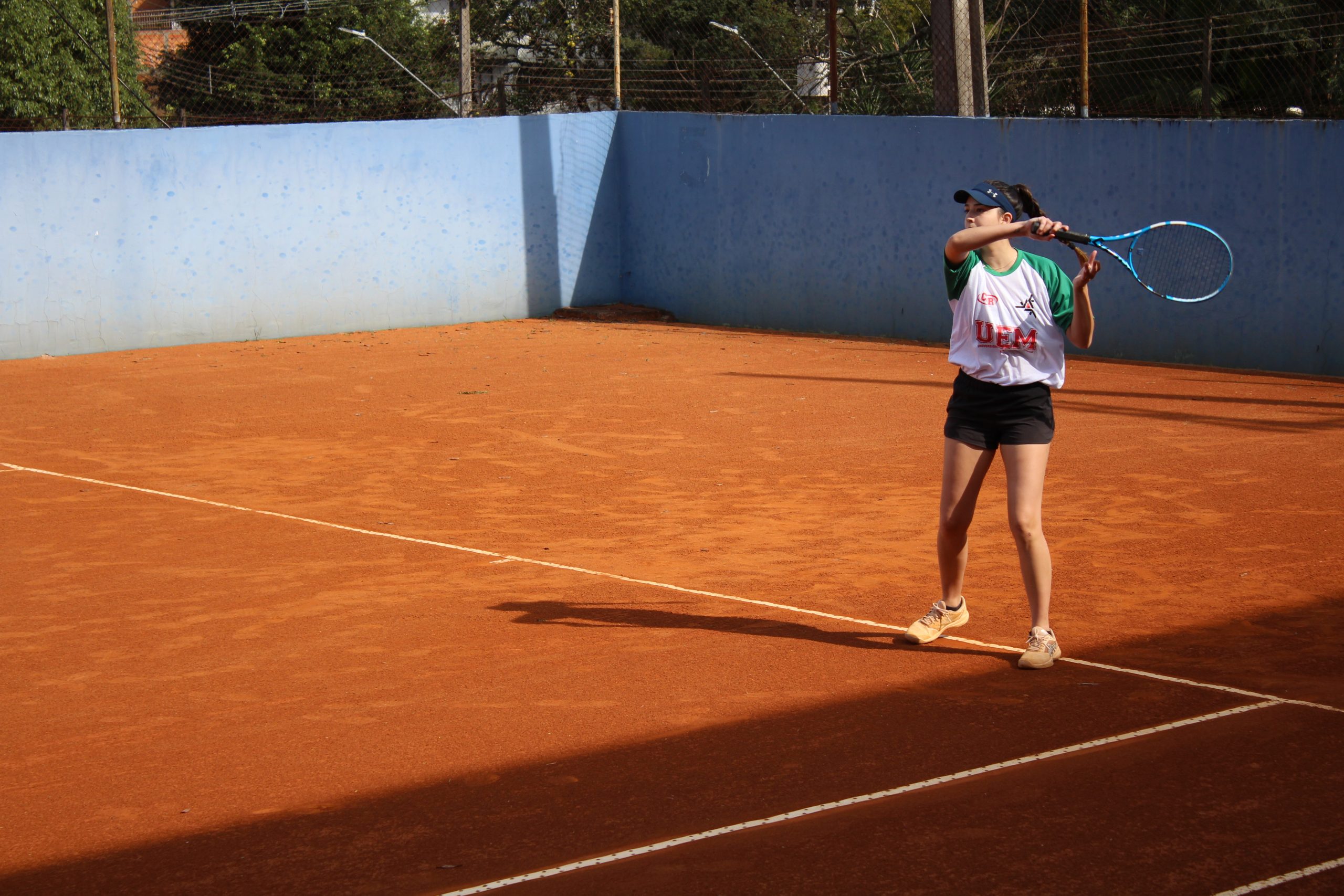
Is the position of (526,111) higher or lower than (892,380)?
higher

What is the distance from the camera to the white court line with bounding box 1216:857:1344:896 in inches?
142

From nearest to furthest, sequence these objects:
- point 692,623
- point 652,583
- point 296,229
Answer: point 692,623 → point 652,583 → point 296,229

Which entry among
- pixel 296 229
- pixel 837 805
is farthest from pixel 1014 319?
pixel 296 229

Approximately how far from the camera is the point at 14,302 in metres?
16.6

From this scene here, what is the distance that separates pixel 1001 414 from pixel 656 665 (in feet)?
5.34

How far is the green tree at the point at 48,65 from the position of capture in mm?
29391

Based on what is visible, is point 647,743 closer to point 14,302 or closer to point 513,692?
point 513,692

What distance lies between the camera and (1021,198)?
559 cm

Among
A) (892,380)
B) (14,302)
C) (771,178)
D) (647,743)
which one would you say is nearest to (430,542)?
(647,743)

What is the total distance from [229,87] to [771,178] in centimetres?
1751

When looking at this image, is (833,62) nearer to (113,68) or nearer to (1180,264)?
(113,68)

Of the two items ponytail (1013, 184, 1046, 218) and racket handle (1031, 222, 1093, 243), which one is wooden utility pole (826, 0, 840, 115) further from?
racket handle (1031, 222, 1093, 243)

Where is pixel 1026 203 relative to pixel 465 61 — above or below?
below

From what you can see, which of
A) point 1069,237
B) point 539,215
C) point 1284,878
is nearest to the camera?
point 1284,878
